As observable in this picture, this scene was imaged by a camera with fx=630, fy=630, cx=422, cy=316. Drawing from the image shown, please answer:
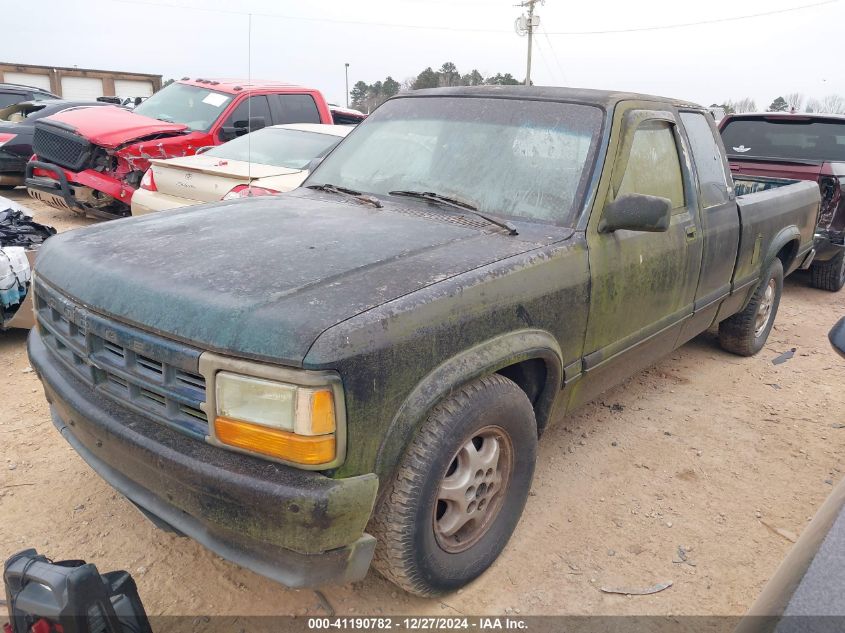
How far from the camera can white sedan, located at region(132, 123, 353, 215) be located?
5668 millimetres

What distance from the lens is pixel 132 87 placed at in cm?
3159

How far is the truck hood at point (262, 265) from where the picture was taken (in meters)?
1.82

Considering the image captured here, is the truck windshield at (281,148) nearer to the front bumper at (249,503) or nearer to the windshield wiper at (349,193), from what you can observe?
the windshield wiper at (349,193)

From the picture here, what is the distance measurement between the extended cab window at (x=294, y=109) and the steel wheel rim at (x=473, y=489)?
23.6 ft

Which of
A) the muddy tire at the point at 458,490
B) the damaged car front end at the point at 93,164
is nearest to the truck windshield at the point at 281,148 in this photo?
the damaged car front end at the point at 93,164

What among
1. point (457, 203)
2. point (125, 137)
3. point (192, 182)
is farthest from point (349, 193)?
point (125, 137)

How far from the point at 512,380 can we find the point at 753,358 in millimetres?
3367

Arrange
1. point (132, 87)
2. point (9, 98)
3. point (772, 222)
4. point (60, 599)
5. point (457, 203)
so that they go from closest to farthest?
point (60, 599) < point (457, 203) < point (772, 222) < point (9, 98) < point (132, 87)

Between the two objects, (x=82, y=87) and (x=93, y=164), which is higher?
(x=82, y=87)

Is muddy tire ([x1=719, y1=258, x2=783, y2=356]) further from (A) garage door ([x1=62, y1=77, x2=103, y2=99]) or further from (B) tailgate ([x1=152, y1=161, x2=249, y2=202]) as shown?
(A) garage door ([x1=62, y1=77, x2=103, y2=99])

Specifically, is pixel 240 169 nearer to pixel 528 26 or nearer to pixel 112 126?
pixel 112 126

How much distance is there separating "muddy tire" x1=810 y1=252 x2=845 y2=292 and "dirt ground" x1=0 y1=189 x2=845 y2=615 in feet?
10.5

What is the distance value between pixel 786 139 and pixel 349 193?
6.13 metres

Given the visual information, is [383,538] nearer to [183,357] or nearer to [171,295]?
[183,357]
